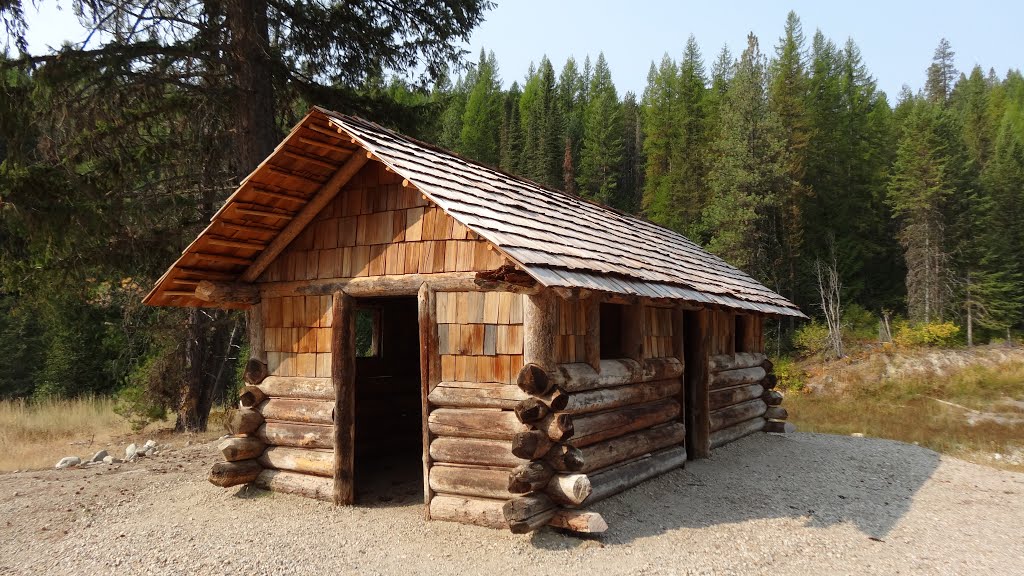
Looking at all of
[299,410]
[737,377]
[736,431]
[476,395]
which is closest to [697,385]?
[737,377]

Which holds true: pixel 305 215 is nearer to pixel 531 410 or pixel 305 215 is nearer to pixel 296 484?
pixel 296 484

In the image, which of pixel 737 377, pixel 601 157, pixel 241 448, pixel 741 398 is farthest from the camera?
pixel 601 157

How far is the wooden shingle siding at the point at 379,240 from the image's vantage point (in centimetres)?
661

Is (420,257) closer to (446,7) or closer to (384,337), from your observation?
(384,337)

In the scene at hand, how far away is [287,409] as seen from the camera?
765 cm

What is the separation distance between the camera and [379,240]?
23.4 feet

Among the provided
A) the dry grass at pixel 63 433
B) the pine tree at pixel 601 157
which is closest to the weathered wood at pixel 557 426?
the dry grass at pixel 63 433

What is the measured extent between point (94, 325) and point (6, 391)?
13.0ft

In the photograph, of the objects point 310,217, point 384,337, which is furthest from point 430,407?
point 384,337

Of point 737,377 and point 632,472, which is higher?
point 737,377

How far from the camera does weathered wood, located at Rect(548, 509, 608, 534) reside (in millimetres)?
5688

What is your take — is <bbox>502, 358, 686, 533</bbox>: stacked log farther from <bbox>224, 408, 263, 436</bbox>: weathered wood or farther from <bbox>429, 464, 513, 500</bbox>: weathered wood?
<bbox>224, 408, 263, 436</bbox>: weathered wood

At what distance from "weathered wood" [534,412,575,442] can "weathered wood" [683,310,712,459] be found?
4571mm

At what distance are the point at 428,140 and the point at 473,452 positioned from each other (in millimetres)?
9301
